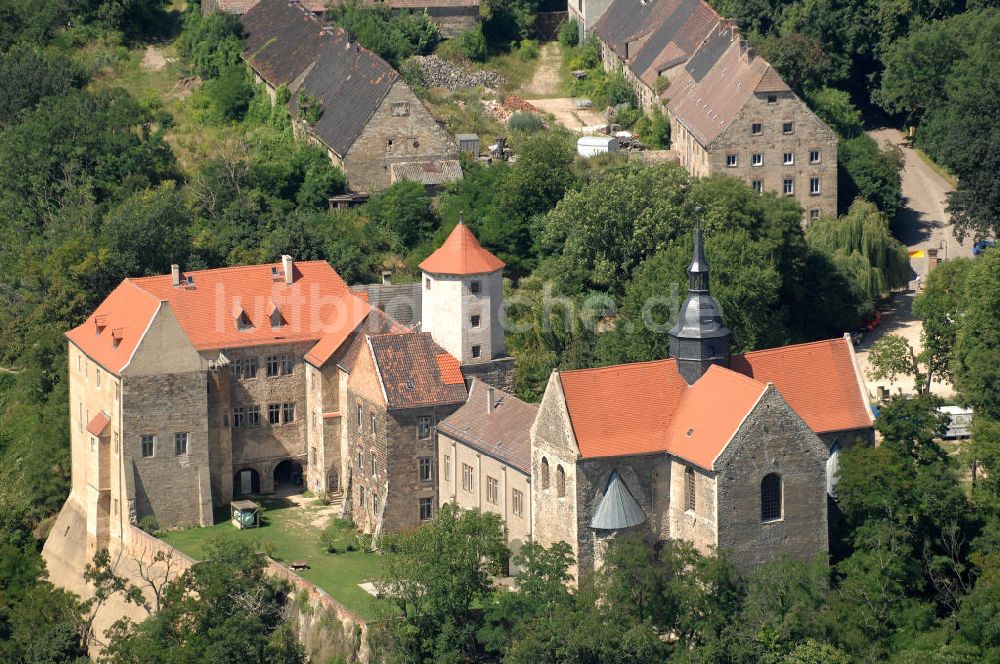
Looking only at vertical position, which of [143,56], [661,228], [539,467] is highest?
[143,56]

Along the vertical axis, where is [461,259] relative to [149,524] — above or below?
above

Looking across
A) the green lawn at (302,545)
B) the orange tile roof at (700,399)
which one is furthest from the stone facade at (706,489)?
the green lawn at (302,545)

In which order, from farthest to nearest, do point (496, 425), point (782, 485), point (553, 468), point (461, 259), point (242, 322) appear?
point (242, 322) → point (461, 259) → point (496, 425) → point (553, 468) → point (782, 485)

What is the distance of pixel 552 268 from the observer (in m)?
118

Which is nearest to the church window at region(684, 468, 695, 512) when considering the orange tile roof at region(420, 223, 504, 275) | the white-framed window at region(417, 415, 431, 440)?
the white-framed window at region(417, 415, 431, 440)

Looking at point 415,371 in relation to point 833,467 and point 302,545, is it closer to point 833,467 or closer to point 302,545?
point 302,545

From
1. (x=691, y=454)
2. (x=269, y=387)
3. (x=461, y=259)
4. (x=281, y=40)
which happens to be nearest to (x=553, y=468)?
(x=691, y=454)

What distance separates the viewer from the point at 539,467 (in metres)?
92.9

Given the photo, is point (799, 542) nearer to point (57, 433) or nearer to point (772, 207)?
point (772, 207)

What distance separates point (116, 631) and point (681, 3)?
219 feet

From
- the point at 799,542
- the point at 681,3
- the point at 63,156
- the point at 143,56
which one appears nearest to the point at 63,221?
the point at 63,156

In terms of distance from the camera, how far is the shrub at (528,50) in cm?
15375

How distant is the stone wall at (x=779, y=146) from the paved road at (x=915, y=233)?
613 cm

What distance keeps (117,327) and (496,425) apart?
62.0 feet
